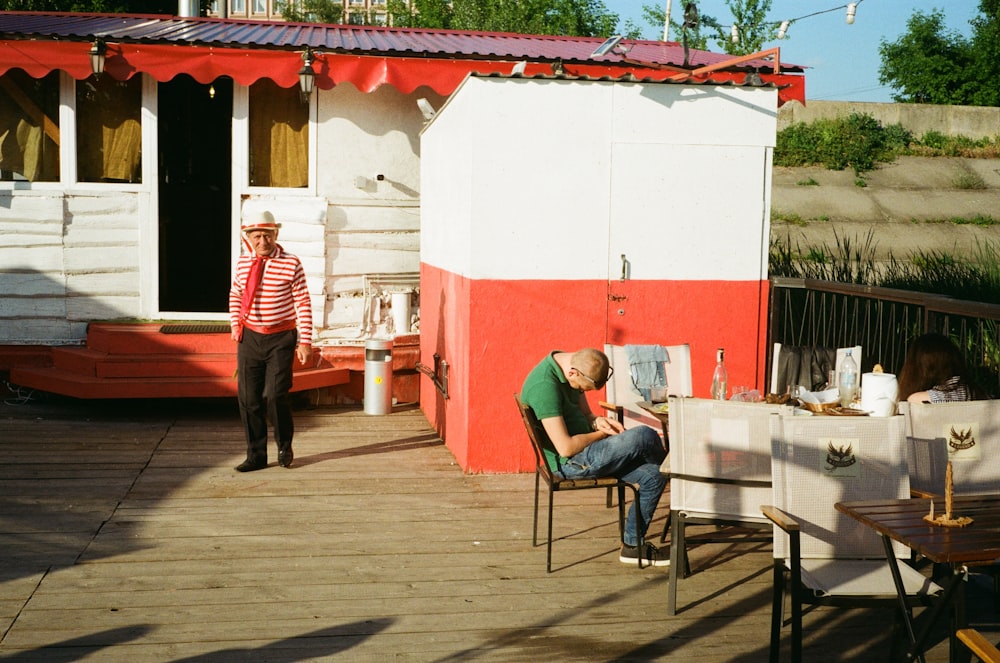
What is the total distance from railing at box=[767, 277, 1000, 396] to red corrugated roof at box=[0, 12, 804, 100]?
200 cm

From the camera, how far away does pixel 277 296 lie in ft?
24.0

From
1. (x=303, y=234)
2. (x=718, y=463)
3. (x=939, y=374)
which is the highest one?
(x=303, y=234)

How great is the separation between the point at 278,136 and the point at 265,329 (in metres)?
3.44

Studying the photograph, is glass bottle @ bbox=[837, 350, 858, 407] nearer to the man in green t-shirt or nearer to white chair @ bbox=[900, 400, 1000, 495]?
the man in green t-shirt

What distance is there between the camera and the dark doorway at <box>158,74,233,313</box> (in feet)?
39.9

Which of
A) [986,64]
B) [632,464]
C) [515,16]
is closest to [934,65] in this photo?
[986,64]

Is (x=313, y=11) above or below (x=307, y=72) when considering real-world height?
above

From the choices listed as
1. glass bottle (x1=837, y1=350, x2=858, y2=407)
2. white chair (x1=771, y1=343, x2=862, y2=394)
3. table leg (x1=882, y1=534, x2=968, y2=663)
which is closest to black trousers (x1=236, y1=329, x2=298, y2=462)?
white chair (x1=771, y1=343, x2=862, y2=394)

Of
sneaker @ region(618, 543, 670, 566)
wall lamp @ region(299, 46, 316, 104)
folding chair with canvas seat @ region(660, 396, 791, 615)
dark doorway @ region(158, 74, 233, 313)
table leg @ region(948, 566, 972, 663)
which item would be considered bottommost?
sneaker @ region(618, 543, 670, 566)

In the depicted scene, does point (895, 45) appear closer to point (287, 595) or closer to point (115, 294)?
point (115, 294)

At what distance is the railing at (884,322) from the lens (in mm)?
6010

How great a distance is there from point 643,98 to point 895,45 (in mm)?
31293

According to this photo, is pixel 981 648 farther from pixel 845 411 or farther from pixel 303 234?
pixel 303 234

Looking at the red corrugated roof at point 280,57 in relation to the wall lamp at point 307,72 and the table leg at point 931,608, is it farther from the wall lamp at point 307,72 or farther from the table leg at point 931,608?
the table leg at point 931,608
